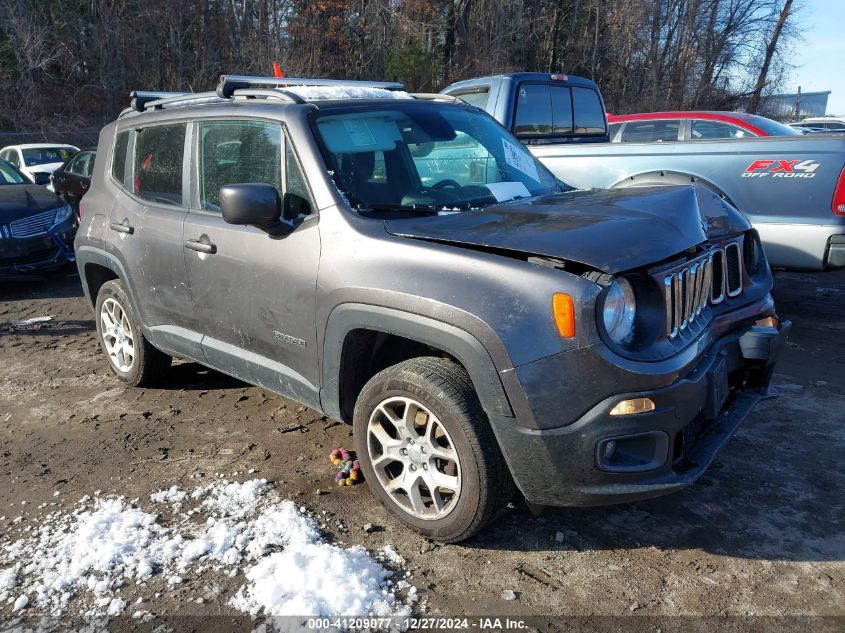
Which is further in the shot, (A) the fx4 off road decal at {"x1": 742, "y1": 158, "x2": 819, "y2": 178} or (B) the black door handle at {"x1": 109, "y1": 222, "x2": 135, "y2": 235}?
(A) the fx4 off road decal at {"x1": 742, "y1": 158, "x2": 819, "y2": 178}

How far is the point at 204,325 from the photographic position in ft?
13.1

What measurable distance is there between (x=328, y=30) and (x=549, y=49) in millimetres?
13826

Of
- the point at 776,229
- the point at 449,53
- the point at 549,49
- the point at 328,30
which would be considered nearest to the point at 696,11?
the point at 549,49

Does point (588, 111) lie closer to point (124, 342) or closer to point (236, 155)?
point (236, 155)

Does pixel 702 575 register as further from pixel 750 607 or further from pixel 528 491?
pixel 528 491

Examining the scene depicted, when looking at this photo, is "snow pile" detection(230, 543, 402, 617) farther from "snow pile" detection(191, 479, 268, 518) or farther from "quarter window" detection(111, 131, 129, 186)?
"quarter window" detection(111, 131, 129, 186)

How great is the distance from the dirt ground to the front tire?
17 cm

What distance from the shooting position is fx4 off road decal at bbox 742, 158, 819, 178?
586 cm

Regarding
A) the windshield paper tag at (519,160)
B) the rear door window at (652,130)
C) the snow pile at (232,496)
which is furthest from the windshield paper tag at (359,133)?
the rear door window at (652,130)

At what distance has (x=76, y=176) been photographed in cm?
1216

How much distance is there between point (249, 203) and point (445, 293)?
107 centimetres

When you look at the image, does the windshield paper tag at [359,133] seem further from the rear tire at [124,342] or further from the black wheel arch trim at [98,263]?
the rear tire at [124,342]

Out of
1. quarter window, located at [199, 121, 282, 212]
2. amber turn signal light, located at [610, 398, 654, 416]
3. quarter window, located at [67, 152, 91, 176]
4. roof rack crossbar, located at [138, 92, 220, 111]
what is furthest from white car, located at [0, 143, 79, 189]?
amber turn signal light, located at [610, 398, 654, 416]

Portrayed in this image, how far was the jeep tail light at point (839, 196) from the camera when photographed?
5695 millimetres
